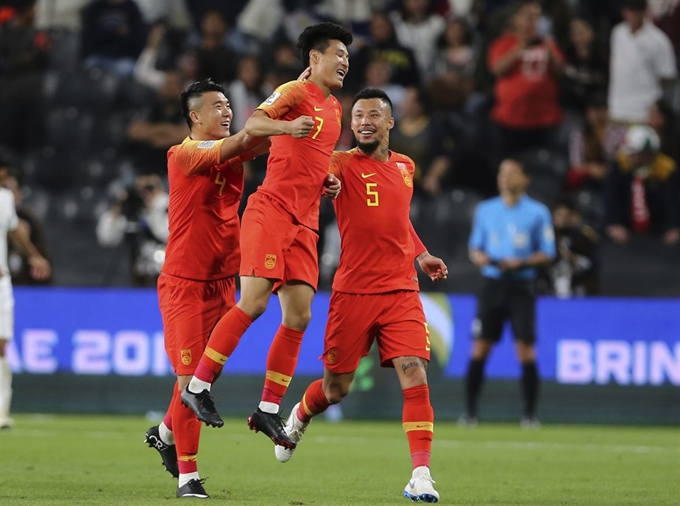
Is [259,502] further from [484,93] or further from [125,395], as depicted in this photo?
[484,93]

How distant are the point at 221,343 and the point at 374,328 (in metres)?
1.11

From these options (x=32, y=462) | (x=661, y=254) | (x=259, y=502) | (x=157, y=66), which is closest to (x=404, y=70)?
(x=157, y=66)

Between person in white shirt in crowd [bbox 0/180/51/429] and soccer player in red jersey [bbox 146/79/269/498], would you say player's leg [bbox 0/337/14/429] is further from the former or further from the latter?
soccer player in red jersey [bbox 146/79/269/498]

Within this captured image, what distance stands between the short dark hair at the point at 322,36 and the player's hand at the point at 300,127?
864 mm

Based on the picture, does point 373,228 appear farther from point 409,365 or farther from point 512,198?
point 512,198

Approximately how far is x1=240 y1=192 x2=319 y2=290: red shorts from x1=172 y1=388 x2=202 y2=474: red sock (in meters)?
1.00

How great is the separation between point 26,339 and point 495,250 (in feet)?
18.0

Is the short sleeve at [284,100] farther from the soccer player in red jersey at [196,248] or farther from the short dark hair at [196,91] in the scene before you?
the short dark hair at [196,91]

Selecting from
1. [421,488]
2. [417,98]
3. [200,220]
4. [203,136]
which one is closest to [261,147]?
[203,136]

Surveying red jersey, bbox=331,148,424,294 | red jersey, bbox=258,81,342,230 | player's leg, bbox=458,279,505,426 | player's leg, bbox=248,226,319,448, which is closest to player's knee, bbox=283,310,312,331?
player's leg, bbox=248,226,319,448

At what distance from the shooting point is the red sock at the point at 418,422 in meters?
7.71

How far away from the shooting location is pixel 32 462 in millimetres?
9797

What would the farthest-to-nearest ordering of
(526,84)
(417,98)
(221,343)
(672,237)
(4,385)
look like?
(526,84) → (417,98) → (672,237) → (4,385) → (221,343)

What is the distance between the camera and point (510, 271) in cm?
1391
